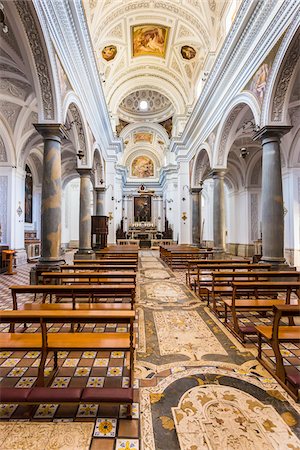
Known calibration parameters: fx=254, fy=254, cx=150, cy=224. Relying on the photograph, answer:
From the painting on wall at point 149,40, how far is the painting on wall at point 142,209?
647 inches

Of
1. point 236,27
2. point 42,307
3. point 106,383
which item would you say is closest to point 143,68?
point 236,27

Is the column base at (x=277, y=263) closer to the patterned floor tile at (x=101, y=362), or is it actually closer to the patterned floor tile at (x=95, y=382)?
the patterned floor tile at (x=101, y=362)

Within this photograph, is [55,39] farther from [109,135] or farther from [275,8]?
[109,135]

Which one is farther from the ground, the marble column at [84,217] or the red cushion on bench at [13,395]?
the marble column at [84,217]

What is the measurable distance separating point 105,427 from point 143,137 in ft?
102

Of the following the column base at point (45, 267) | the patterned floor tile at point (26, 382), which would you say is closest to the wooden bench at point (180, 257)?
the column base at point (45, 267)

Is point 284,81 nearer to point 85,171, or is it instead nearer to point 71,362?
point 85,171

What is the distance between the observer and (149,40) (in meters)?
15.5

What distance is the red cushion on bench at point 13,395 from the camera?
6.85 ft

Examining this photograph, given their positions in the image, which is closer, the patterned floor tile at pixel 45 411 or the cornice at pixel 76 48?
the patterned floor tile at pixel 45 411

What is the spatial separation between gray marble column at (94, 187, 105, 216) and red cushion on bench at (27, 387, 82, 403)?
1343 centimetres

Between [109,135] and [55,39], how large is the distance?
10816 mm

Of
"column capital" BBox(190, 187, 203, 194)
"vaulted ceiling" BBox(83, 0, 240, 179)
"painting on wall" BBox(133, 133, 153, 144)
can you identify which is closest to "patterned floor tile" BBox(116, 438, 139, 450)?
"vaulted ceiling" BBox(83, 0, 240, 179)

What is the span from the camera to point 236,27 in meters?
7.87
